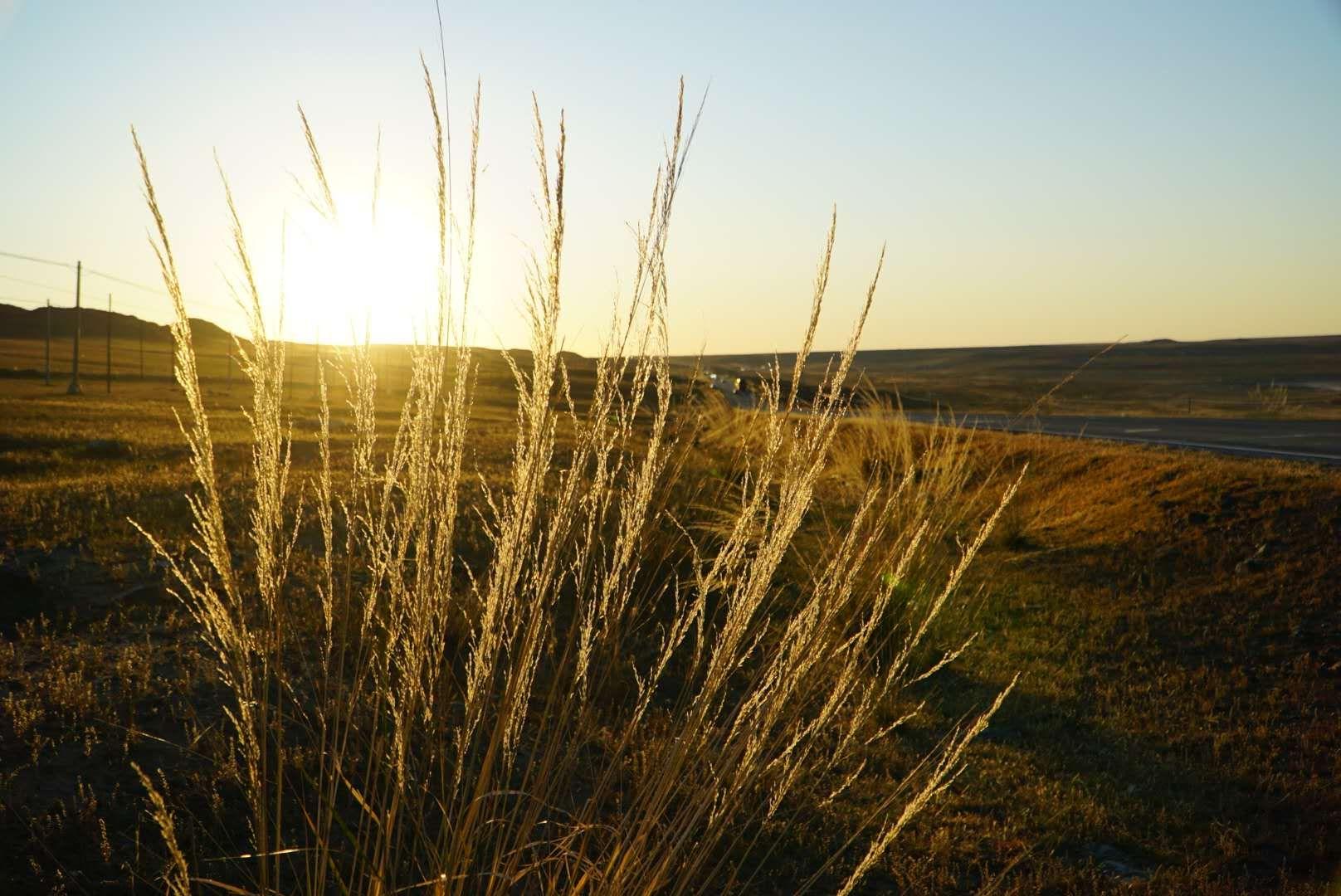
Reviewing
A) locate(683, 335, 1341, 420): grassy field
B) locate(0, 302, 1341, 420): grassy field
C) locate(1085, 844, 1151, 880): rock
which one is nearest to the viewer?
locate(1085, 844, 1151, 880): rock

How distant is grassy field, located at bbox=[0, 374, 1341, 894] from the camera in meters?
2.73

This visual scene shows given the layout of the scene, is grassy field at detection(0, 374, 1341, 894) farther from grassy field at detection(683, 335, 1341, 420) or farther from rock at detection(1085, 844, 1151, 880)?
grassy field at detection(683, 335, 1341, 420)

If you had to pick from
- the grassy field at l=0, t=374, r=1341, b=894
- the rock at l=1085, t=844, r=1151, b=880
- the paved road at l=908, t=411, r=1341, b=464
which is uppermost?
the paved road at l=908, t=411, r=1341, b=464

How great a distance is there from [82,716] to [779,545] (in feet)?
8.90

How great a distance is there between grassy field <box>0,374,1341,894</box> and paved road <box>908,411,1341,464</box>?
1831mm

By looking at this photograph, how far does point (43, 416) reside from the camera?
20547 millimetres

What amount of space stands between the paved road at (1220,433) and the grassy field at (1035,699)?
183 centimetres

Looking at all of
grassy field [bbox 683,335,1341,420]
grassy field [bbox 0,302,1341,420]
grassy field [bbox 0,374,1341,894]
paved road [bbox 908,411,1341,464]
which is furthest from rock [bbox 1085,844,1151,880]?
paved road [bbox 908,411,1341,464]

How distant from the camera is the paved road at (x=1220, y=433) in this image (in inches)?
406

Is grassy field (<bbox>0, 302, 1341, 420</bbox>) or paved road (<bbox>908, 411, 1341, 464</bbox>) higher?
grassy field (<bbox>0, 302, 1341, 420</bbox>)

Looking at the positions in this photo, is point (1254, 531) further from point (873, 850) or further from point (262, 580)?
point (262, 580)

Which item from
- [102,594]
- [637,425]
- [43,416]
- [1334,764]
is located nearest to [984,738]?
[1334,764]

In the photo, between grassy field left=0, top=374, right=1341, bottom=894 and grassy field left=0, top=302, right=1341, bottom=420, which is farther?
grassy field left=0, top=302, right=1341, bottom=420

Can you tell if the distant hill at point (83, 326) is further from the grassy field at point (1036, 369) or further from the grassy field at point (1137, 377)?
the grassy field at point (1137, 377)
